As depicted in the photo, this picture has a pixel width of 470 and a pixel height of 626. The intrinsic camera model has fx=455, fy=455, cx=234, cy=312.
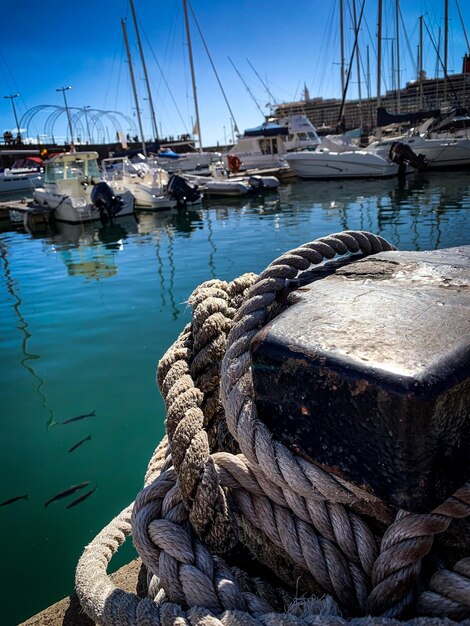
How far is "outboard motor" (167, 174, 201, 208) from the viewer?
61.4 feet

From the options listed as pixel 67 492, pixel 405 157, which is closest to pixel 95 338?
pixel 67 492

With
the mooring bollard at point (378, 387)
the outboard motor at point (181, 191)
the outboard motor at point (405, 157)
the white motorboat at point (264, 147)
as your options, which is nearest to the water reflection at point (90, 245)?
the outboard motor at point (181, 191)

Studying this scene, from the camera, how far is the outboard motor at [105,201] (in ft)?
55.2

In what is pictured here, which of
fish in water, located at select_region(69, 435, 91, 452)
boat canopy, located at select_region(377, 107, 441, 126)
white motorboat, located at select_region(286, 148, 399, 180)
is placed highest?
boat canopy, located at select_region(377, 107, 441, 126)

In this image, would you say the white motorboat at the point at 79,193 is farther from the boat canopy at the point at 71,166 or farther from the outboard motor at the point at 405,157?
the outboard motor at the point at 405,157

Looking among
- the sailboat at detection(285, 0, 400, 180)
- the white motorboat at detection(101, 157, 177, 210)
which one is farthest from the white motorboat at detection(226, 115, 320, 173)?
the white motorboat at detection(101, 157, 177, 210)

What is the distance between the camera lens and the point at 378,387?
2.15 ft

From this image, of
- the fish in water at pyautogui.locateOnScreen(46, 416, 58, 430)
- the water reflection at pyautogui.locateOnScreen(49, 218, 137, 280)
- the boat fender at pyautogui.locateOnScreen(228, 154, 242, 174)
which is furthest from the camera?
the boat fender at pyautogui.locateOnScreen(228, 154, 242, 174)

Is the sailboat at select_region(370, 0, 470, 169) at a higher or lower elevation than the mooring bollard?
higher

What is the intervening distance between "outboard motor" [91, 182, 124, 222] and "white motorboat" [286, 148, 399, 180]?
32.4ft

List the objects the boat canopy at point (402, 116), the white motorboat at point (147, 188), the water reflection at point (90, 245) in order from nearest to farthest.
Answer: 1. the water reflection at point (90, 245)
2. the white motorboat at point (147, 188)
3. the boat canopy at point (402, 116)

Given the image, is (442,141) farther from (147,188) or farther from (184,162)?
(184,162)

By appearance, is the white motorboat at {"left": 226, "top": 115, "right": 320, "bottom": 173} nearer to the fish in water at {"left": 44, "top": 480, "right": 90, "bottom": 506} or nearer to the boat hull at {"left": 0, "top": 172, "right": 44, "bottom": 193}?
the boat hull at {"left": 0, "top": 172, "right": 44, "bottom": 193}

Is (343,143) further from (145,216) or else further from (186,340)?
(186,340)
